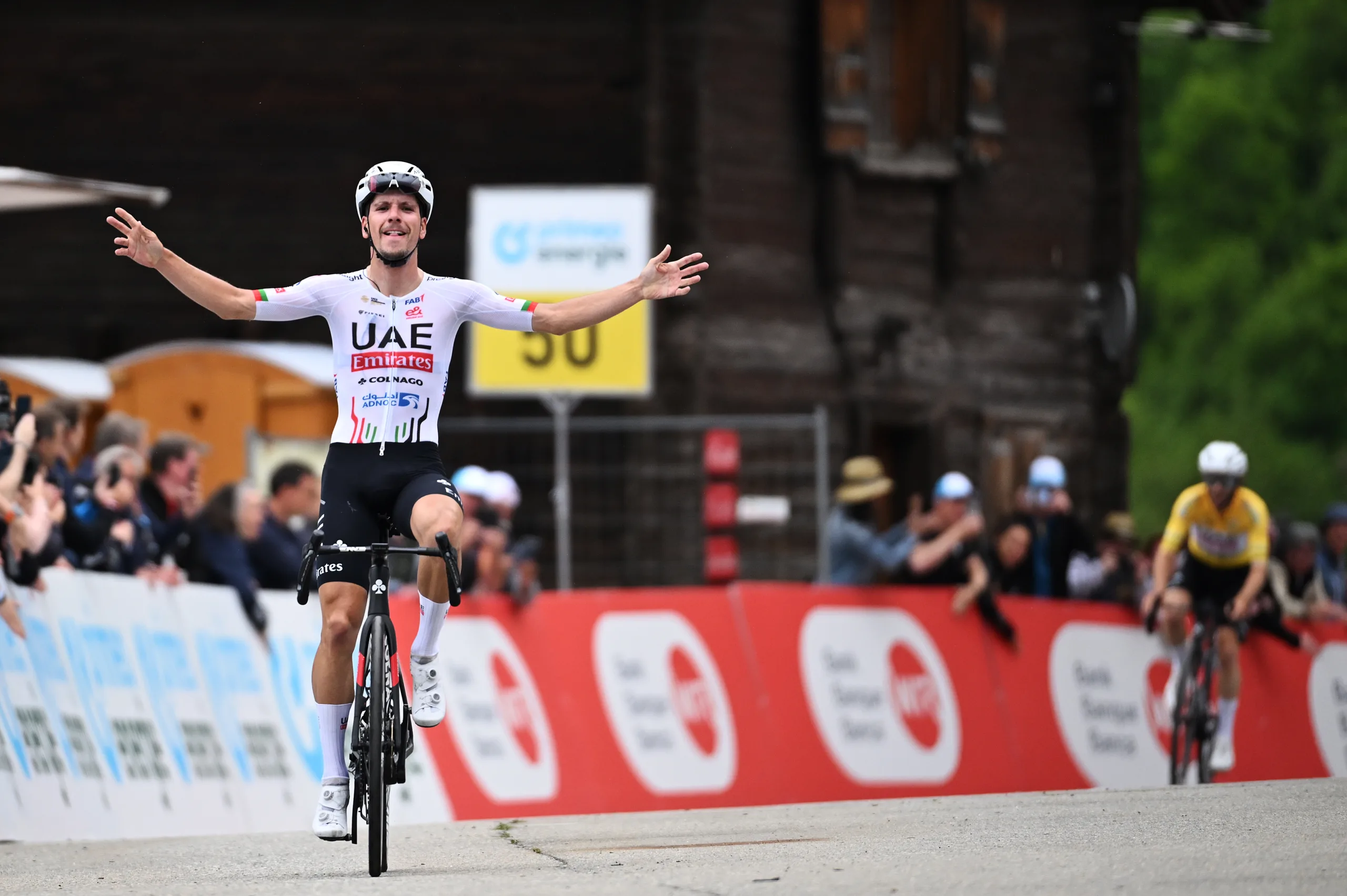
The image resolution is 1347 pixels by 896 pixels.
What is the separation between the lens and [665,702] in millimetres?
15508

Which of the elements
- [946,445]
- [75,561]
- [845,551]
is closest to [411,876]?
[75,561]

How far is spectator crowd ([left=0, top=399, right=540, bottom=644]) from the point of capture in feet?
40.0

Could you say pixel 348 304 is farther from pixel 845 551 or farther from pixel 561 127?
pixel 561 127

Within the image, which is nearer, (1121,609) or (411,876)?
(411,876)

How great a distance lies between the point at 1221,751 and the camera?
15.9 m

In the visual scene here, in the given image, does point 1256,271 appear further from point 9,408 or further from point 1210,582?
point 9,408

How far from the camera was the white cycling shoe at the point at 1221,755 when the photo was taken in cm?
1588

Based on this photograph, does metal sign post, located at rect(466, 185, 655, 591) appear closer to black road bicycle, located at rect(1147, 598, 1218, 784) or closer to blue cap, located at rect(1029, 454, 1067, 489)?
blue cap, located at rect(1029, 454, 1067, 489)

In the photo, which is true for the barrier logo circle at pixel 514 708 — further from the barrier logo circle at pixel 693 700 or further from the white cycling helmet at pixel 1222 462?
the white cycling helmet at pixel 1222 462

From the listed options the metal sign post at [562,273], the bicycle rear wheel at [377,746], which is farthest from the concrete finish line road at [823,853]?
the metal sign post at [562,273]

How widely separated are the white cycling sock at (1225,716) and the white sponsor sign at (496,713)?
4374 millimetres

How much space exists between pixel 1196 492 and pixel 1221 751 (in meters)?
1.67

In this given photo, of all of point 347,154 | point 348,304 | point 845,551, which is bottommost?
point 845,551

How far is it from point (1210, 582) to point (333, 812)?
8564mm
